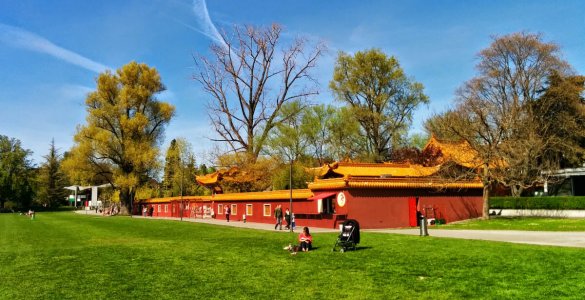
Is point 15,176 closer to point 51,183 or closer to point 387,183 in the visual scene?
point 51,183

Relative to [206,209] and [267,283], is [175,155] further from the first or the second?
[267,283]

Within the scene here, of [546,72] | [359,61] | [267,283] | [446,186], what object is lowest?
[267,283]

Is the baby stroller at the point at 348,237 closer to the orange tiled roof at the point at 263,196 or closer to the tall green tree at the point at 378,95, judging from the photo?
the orange tiled roof at the point at 263,196

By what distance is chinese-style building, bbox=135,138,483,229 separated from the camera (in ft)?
101

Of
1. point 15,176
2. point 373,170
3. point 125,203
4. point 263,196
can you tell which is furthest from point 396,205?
point 15,176

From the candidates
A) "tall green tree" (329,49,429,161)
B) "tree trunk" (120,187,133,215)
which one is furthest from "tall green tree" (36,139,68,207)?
"tall green tree" (329,49,429,161)

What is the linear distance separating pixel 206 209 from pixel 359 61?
2381cm

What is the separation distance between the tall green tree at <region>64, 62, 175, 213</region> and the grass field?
43146mm

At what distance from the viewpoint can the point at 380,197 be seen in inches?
1239

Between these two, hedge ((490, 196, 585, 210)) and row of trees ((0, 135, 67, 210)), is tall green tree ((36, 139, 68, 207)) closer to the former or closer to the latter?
row of trees ((0, 135, 67, 210))

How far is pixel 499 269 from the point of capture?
1186cm

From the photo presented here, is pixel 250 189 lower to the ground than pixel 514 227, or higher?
higher

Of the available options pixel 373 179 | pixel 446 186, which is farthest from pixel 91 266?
pixel 446 186

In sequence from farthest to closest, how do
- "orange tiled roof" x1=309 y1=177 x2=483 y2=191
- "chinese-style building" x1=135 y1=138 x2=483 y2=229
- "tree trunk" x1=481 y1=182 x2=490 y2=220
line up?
"tree trunk" x1=481 y1=182 x2=490 y2=220, "chinese-style building" x1=135 y1=138 x2=483 y2=229, "orange tiled roof" x1=309 y1=177 x2=483 y2=191
